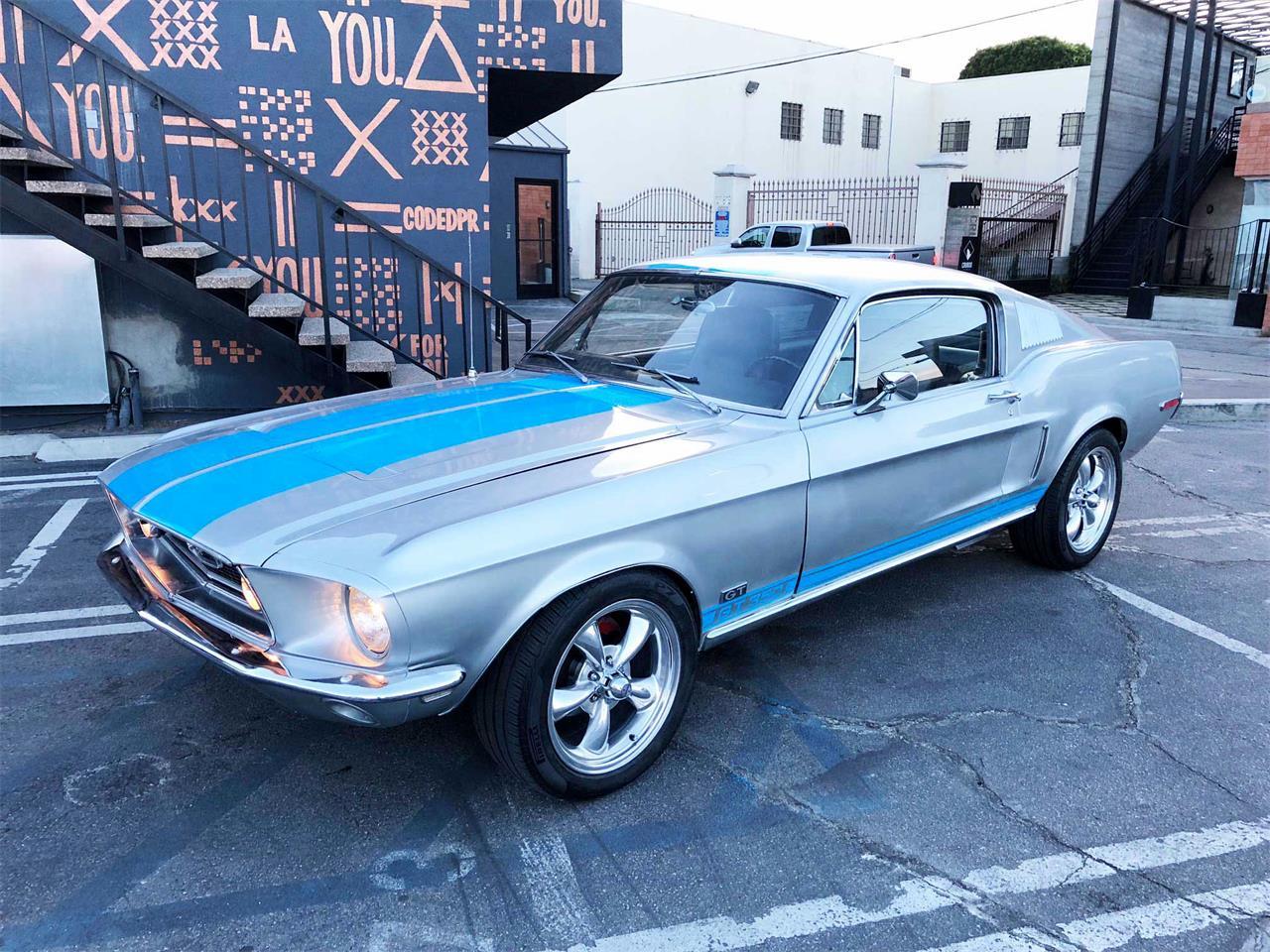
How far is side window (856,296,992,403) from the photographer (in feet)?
12.2

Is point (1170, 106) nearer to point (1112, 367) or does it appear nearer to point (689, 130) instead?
point (689, 130)

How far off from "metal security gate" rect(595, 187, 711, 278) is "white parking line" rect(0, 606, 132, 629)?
2212 centimetres

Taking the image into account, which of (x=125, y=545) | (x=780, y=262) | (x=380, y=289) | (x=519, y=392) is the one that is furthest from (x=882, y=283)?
(x=380, y=289)

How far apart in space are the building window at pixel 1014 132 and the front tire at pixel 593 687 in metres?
36.0

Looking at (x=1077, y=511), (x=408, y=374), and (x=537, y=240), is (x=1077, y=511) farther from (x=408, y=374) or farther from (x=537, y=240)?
(x=537, y=240)

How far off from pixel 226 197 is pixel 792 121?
26.9 m

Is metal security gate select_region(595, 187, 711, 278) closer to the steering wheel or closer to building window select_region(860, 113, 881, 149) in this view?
building window select_region(860, 113, 881, 149)

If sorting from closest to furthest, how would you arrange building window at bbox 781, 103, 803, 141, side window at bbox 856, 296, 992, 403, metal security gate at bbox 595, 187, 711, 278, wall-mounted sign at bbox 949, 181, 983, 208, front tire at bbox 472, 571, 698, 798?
front tire at bbox 472, 571, 698, 798 → side window at bbox 856, 296, 992, 403 → wall-mounted sign at bbox 949, 181, 983, 208 → metal security gate at bbox 595, 187, 711, 278 → building window at bbox 781, 103, 803, 141

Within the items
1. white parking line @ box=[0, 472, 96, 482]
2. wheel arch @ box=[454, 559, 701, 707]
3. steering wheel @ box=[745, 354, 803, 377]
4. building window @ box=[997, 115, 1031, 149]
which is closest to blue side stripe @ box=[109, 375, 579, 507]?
steering wheel @ box=[745, 354, 803, 377]

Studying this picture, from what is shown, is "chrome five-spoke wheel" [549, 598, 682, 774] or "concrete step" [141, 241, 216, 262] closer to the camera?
"chrome five-spoke wheel" [549, 598, 682, 774]

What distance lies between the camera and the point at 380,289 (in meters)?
8.52

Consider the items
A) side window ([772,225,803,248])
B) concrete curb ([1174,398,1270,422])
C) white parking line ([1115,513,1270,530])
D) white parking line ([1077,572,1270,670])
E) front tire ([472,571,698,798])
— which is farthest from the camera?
side window ([772,225,803,248])

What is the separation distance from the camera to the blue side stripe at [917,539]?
351 centimetres

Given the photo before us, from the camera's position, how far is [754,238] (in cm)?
1891
